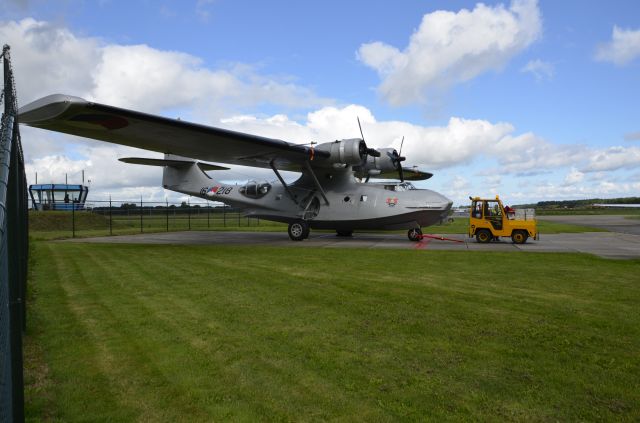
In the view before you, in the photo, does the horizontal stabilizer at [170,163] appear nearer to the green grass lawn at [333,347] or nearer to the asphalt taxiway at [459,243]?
the asphalt taxiway at [459,243]

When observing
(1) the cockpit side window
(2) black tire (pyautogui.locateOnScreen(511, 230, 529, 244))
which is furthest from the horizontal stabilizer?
(2) black tire (pyautogui.locateOnScreen(511, 230, 529, 244))

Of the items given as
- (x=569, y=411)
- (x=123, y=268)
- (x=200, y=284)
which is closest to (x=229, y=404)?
(x=569, y=411)

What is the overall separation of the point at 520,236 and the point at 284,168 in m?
10.6

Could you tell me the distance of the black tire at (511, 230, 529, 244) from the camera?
56.3ft

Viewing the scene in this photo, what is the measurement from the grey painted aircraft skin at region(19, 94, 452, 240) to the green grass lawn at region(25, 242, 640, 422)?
209 inches

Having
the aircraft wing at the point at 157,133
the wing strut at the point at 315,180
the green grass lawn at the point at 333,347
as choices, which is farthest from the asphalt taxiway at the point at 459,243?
the green grass lawn at the point at 333,347

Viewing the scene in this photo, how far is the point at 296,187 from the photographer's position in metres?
20.4

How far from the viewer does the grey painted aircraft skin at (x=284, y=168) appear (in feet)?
42.5

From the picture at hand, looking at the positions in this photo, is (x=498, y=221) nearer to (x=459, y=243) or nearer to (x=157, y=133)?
(x=459, y=243)

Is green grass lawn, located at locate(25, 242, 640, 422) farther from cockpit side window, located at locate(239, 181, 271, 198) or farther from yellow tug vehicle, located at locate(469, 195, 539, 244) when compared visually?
cockpit side window, located at locate(239, 181, 271, 198)

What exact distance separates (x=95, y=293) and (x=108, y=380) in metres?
4.08

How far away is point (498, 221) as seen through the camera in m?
17.5

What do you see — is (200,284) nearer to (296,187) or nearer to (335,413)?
(335,413)

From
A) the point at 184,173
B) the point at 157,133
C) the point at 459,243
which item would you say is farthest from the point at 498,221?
the point at 184,173
